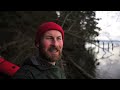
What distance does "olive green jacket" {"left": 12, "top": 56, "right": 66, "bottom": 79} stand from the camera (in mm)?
1317

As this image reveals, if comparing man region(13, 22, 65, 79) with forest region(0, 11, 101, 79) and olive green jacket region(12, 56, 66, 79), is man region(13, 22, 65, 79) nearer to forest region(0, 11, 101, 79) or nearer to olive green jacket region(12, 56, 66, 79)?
olive green jacket region(12, 56, 66, 79)

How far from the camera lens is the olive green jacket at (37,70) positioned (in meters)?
1.32

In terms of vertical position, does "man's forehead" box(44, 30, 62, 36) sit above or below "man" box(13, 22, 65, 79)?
above

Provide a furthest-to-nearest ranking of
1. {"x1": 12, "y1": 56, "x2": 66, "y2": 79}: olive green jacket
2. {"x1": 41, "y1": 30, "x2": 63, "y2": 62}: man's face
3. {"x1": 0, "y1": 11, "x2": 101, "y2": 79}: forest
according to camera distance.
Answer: {"x1": 0, "y1": 11, "x2": 101, "y2": 79}: forest → {"x1": 41, "y1": 30, "x2": 63, "y2": 62}: man's face → {"x1": 12, "y1": 56, "x2": 66, "y2": 79}: olive green jacket

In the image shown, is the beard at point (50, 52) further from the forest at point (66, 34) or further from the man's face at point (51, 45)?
the forest at point (66, 34)

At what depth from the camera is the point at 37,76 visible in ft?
4.37

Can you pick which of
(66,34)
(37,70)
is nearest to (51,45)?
(37,70)

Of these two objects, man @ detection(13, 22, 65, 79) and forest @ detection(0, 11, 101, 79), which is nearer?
man @ detection(13, 22, 65, 79)

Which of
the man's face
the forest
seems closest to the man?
the man's face

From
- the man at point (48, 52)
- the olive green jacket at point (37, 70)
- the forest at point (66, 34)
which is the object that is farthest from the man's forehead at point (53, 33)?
the forest at point (66, 34)

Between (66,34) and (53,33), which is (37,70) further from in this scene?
(66,34)

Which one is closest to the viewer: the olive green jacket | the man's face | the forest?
the olive green jacket

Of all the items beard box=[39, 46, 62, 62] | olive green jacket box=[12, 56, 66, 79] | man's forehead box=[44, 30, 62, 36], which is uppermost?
man's forehead box=[44, 30, 62, 36]
